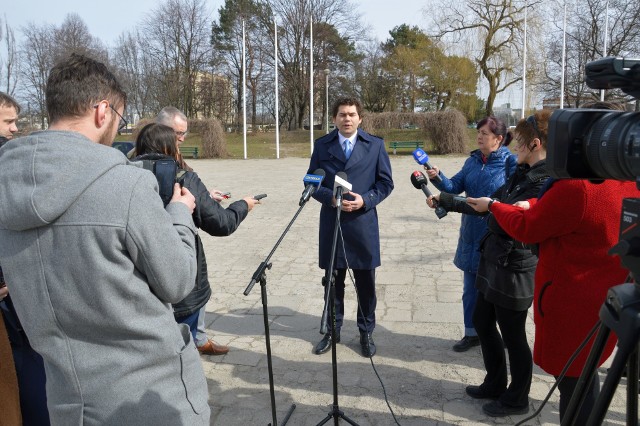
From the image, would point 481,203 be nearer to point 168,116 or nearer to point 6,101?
point 168,116

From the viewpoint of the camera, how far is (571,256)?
2.46 m

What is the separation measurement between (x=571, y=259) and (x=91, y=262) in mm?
2090

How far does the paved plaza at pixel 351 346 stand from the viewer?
3387 millimetres

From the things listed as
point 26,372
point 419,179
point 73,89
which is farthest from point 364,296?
point 73,89

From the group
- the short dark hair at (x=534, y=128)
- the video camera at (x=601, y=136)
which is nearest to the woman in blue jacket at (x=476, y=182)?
the short dark hair at (x=534, y=128)

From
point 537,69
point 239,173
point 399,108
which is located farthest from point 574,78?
point 239,173

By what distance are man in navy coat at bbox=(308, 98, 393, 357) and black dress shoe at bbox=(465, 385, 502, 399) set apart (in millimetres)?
888

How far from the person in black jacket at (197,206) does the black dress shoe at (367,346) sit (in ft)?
4.88

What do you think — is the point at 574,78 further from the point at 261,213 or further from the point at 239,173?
the point at 261,213

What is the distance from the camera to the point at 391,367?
400 centimetres

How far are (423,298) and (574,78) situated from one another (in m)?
36.5

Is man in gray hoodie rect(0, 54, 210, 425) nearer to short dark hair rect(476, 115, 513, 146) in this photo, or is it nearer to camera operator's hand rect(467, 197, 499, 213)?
camera operator's hand rect(467, 197, 499, 213)

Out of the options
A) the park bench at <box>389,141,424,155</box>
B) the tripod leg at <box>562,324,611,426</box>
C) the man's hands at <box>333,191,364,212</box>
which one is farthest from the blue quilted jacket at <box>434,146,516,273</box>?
the park bench at <box>389,141,424,155</box>

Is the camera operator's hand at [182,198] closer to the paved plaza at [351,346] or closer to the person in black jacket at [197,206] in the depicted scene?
the person in black jacket at [197,206]
